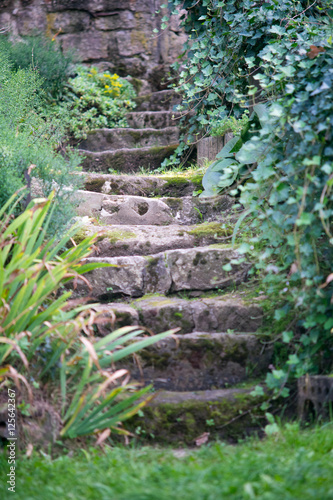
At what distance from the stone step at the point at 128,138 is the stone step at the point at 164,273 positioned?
2480 millimetres

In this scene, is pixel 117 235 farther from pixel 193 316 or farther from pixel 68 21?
pixel 68 21

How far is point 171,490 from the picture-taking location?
1182mm

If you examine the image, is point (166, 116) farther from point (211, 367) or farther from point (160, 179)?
point (211, 367)

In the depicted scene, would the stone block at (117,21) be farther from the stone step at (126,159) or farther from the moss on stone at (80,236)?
the moss on stone at (80,236)

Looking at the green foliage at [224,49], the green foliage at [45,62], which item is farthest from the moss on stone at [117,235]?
the green foliage at [45,62]

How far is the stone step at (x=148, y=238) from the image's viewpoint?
9.43ft

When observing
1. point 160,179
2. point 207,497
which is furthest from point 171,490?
point 160,179

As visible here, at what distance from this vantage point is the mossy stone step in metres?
2.87

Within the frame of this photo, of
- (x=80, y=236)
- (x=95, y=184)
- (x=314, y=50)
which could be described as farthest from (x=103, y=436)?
(x=95, y=184)

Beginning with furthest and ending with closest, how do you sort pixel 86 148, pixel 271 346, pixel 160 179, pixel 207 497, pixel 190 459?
pixel 86 148, pixel 160 179, pixel 271 346, pixel 190 459, pixel 207 497

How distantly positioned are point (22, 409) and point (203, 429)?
0.73 meters

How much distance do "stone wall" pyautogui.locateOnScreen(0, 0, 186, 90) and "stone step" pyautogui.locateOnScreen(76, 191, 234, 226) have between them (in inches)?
148

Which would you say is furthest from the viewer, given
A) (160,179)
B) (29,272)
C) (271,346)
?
(160,179)

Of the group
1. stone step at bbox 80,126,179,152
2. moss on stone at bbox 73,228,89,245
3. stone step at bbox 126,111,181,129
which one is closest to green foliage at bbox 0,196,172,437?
moss on stone at bbox 73,228,89,245
